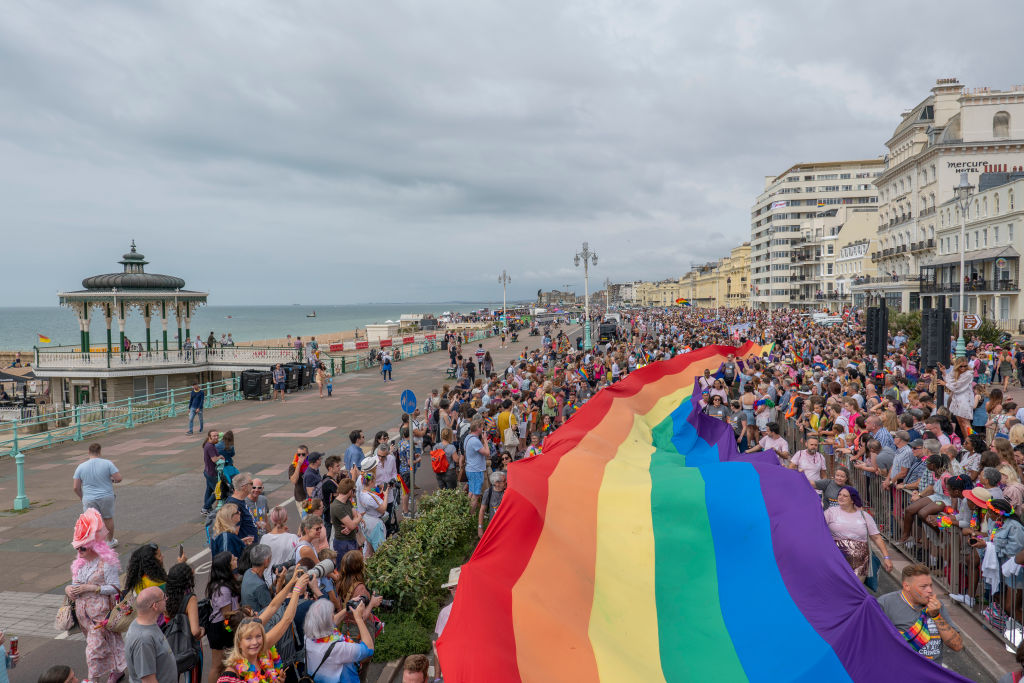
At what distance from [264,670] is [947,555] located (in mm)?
7673

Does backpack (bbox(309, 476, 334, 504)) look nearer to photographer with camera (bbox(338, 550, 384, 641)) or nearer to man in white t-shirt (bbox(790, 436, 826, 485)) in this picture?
photographer with camera (bbox(338, 550, 384, 641))

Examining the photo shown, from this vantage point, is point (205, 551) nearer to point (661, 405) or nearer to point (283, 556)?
point (283, 556)

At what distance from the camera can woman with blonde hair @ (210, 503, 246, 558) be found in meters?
6.24

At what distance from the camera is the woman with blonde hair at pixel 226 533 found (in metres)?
6.24

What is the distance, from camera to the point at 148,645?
15.3ft

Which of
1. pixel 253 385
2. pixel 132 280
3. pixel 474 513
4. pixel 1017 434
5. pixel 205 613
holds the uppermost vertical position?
pixel 132 280

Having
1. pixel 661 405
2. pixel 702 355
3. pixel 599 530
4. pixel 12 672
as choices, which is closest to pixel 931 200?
pixel 702 355

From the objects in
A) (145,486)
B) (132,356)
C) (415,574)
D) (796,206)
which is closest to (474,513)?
(415,574)

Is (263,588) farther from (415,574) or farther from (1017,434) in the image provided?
(1017,434)

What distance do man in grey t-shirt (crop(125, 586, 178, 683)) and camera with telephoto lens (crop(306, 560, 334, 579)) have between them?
3.56 ft

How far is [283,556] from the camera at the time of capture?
620 cm

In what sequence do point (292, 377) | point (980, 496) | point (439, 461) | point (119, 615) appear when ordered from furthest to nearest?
point (292, 377) → point (439, 461) → point (980, 496) → point (119, 615)

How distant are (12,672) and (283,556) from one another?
312 cm

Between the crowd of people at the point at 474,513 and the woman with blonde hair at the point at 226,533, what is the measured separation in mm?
23
